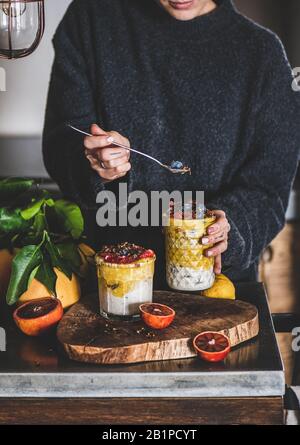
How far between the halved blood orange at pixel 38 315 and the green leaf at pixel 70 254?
0.39 ft

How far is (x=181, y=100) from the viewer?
71.3 inches

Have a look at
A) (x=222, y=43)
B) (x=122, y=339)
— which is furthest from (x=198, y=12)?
(x=122, y=339)

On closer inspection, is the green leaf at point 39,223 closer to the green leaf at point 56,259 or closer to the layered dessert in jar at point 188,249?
the green leaf at point 56,259

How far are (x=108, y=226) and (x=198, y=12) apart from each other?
58 centimetres

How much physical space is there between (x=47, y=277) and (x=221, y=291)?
352 millimetres

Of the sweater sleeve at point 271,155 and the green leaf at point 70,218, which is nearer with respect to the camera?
the green leaf at point 70,218

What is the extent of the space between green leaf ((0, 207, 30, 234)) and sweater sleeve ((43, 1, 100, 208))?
0.29 metres

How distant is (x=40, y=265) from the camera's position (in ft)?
4.64

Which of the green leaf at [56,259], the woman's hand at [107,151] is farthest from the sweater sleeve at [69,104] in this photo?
the green leaf at [56,259]

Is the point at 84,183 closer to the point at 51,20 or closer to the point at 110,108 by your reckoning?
the point at 110,108

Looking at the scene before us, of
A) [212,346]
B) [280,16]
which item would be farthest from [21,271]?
[280,16]

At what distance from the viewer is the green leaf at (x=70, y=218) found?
1527 millimetres

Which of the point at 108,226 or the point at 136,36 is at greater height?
the point at 136,36

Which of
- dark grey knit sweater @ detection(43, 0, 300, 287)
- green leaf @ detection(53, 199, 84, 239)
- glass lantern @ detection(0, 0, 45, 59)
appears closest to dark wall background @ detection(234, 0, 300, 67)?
dark grey knit sweater @ detection(43, 0, 300, 287)
